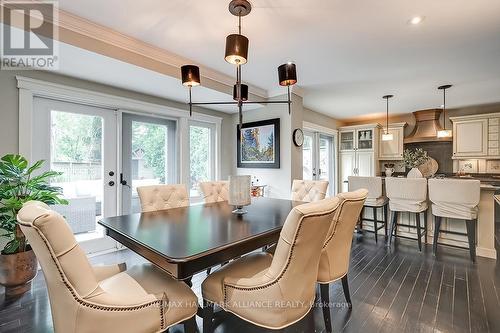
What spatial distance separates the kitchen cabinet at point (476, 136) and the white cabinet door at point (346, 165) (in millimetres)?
2099

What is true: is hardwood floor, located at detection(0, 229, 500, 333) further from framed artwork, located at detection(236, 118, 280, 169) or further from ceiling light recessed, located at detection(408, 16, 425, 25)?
ceiling light recessed, located at detection(408, 16, 425, 25)

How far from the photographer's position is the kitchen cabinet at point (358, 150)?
5938 mm

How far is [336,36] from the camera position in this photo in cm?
234

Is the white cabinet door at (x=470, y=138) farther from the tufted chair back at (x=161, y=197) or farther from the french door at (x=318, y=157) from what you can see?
the tufted chair back at (x=161, y=197)

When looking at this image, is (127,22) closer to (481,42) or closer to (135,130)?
(135,130)

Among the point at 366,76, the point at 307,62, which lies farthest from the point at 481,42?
the point at 307,62

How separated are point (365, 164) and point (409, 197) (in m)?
2.86

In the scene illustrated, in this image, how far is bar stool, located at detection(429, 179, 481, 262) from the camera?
283 centimetres

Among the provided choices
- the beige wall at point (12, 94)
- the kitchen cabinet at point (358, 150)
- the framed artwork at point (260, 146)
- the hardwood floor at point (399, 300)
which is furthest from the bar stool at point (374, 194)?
the beige wall at point (12, 94)

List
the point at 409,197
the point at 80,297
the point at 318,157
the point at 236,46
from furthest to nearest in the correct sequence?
the point at 318,157 → the point at 409,197 → the point at 236,46 → the point at 80,297

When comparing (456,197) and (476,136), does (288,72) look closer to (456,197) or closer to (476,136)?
(456,197)

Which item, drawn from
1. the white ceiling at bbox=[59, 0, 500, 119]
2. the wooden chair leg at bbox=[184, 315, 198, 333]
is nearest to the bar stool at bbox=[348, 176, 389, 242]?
the white ceiling at bbox=[59, 0, 500, 119]

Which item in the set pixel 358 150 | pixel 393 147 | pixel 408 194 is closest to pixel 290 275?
pixel 408 194

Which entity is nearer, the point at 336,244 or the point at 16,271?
the point at 336,244
